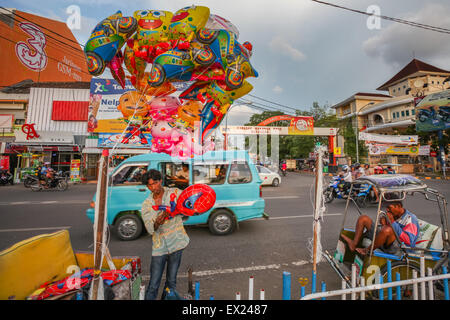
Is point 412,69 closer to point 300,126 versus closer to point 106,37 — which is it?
point 300,126

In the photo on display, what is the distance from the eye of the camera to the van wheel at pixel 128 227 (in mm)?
4613

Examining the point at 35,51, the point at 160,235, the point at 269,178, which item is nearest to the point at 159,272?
the point at 160,235

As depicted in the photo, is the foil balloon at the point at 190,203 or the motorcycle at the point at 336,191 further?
the motorcycle at the point at 336,191

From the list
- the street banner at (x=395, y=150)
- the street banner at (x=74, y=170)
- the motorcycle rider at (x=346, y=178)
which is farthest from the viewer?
the street banner at (x=395, y=150)

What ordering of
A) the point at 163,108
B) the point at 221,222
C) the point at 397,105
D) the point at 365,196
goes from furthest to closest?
the point at 397,105, the point at 365,196, the point at 221,222, the point at 163,108

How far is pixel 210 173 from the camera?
16.3 ft

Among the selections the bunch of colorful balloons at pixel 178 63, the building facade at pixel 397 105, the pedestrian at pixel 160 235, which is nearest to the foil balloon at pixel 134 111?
the bunch of colorful balloons at pixel 178 63

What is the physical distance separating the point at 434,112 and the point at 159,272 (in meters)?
23.2

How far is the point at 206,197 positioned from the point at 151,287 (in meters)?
1.12

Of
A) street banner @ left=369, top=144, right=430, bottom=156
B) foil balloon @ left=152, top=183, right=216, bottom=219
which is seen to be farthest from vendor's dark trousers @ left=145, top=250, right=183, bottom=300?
street banner @ left=369, top=144, right=430, bottom=156

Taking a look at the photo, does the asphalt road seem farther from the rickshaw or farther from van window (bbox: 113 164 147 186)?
van window (bbox: 113 164 147 186)

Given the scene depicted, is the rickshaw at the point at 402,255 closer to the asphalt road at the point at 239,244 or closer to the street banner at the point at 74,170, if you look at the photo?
the asphalt road at the point at 239,244

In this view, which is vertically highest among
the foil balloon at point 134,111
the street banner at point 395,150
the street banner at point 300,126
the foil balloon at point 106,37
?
the street banner at point 300,126

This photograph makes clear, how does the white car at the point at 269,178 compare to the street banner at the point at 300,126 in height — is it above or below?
below
